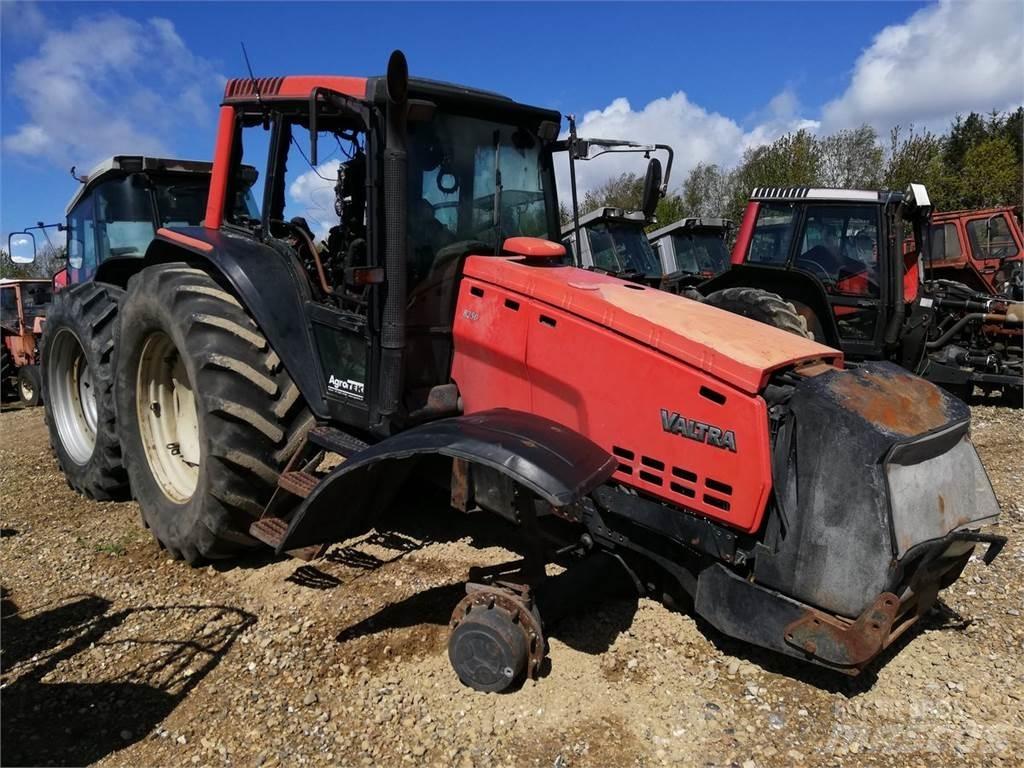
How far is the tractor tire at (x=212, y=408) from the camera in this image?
3664mm

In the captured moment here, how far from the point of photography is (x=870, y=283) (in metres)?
7.77

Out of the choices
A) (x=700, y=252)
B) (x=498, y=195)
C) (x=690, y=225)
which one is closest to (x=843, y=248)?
(x=498, y=195)

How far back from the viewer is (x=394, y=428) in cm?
351

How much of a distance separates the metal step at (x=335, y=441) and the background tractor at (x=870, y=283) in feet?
16.9

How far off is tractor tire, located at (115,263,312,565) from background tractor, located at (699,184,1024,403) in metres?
5.32

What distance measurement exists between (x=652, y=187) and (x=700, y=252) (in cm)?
1046

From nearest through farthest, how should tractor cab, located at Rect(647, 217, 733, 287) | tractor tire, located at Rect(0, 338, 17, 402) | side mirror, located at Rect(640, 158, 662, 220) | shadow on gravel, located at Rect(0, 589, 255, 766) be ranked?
shadow on gravel, located at Rect(0, 589, 255, 766)
side mirror, located at Rect(640, 158, 662, 220)
tractor tire, located at Rect(0, 338, 17, 402)
tractor cab, located at Rect(647, 217, 733, 287)

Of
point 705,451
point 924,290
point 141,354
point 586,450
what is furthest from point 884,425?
point 924,290

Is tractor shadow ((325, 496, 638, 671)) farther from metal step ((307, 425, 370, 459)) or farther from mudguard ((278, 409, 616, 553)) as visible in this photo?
metal step ((307, 425, 370, 459))

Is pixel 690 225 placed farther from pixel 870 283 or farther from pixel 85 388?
pixel 85 388

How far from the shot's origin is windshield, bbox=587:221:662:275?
38.7ft

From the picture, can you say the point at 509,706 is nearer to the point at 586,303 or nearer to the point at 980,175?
the point at 586,303

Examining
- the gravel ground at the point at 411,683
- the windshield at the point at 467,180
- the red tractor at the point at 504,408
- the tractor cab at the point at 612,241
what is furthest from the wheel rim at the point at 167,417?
the tractor cab at the point at 612,241

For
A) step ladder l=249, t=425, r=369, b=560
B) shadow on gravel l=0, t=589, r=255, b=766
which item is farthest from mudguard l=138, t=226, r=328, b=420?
shadow on gravel l=0, t=589, r=255, b=766
